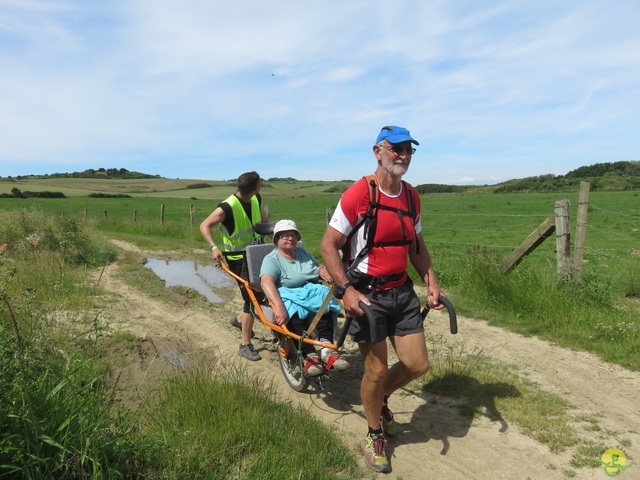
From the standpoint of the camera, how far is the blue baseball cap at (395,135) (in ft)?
10.9

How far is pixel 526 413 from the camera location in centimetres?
412

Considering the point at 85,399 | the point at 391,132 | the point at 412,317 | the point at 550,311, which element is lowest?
the point at 550,311

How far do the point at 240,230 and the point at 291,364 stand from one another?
1838 millimetres

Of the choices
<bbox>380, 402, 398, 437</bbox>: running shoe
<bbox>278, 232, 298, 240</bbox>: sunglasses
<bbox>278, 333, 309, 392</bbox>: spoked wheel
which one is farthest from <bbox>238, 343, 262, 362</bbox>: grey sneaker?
<bbox>380, 402, 398, 437</bbox>: running shoe

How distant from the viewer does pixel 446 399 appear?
14.7 feet

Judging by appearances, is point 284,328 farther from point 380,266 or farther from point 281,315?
point 380,266

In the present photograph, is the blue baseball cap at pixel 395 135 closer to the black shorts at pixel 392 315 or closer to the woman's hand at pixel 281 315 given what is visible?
the black shorts at pixel 392 315

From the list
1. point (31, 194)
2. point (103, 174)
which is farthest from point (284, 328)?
point (103, 174)

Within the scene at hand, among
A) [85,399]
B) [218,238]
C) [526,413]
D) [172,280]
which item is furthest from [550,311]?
[218,238]

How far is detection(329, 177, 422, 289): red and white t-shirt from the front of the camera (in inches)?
132

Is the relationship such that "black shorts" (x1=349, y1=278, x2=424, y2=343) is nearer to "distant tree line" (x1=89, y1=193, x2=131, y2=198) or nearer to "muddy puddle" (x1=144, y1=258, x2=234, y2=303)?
"muddy puddle" (x1=144, y1=258, x2=234, y2=303)

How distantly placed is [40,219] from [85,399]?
11688 millimetres

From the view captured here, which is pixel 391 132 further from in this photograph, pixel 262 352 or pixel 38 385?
pixel 262 352

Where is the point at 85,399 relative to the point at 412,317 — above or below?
below
